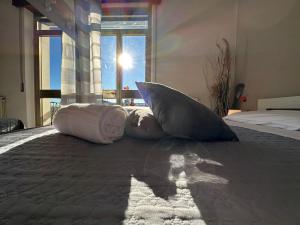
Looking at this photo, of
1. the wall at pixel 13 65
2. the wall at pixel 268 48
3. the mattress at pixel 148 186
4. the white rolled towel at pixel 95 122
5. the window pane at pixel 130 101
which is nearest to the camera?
the mattress at pixel 148 186

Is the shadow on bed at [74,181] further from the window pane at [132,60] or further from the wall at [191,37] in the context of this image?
the window pane at [132,60]

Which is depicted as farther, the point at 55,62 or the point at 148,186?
the point at 55,62

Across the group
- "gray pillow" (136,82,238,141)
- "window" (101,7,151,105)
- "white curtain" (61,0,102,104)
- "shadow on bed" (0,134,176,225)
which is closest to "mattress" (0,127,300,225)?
"shadow on bed" (0,134,176,225)

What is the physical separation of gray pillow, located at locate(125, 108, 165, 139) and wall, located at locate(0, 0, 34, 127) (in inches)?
115

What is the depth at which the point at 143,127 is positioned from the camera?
2.82 ft

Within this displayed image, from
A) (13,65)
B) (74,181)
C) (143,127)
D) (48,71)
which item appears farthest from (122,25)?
(74,181)

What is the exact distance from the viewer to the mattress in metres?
0.32

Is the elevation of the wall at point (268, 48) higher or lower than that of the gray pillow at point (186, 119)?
higher

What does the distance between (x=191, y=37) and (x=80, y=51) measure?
155 centimetres

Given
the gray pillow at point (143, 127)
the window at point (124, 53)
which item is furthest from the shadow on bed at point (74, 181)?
the window at point (124, 53)

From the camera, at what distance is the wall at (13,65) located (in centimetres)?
312

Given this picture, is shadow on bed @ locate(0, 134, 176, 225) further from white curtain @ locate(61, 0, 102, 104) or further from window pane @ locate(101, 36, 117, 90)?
window pane @ locate(101, 36, 117, 90)

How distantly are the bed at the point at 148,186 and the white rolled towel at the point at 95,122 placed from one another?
0.32 feet

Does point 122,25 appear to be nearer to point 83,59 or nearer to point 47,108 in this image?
point 83,59
